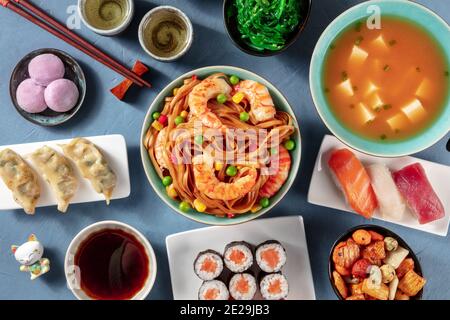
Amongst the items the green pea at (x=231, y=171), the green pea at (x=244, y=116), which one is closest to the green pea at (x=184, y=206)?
the green pea at (x=231, y=171)

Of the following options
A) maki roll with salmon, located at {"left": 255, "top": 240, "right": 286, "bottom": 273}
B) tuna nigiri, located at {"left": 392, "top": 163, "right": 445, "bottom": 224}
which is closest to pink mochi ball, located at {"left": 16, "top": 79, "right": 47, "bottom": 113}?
maki roll with salmon, located at {"left": 255, "top": 240, "right": 286, "bottom": 273}

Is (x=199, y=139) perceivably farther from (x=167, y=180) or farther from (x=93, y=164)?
(x=93, y=164)

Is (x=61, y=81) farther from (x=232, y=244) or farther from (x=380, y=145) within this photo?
(x=380, y=145)

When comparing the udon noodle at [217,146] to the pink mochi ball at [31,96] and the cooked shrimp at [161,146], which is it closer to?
the cooked shrimp at [161,146]

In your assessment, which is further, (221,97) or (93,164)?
(93,164)

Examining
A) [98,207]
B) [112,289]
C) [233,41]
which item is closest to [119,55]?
[233,41]

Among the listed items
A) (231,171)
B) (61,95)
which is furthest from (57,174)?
(231,171)

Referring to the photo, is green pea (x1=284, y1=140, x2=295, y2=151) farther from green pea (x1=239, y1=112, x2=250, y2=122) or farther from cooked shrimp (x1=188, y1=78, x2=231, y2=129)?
cooked shrimp (x1=188, y1=78, x2=231, y2=129)
